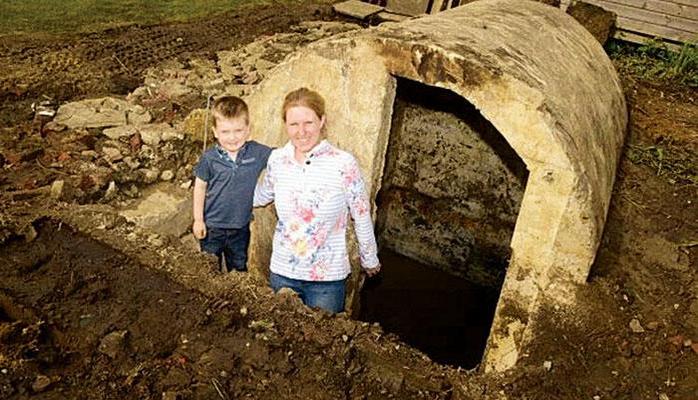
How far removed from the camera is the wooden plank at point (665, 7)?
9102 millimetres

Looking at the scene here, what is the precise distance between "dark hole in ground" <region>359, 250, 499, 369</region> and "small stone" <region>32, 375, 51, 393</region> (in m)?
3.52

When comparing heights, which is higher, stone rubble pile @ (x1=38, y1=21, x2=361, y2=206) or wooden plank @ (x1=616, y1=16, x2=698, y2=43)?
wooden plank @ (x1=616, y1=16, x2=698, y2=43)

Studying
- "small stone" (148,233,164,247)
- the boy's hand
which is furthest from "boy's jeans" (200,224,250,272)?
"small stone" (148,233,164,247)

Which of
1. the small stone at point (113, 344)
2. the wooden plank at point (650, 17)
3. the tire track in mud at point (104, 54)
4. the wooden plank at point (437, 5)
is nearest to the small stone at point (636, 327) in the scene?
the small stone at point (113, 344)

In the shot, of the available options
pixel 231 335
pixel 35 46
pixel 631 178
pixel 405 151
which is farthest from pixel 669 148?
pixel 35 46

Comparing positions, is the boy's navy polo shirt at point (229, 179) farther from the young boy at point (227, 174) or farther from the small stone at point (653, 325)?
the small stone at point (653, 325)

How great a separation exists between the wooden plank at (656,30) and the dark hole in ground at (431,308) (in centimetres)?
503

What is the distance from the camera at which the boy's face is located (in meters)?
4.07

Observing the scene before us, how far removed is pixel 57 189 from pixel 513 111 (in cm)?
325

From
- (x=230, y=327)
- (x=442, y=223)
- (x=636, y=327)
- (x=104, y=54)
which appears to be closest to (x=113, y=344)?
(x=230, y=327)

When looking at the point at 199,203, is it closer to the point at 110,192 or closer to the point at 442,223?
the point at 110,192

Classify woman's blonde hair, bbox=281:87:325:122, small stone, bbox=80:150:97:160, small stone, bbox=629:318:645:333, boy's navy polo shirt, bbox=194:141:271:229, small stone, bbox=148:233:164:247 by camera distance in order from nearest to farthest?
woman's blonde hair, bbox=281:87:325:122
small stone, bbox=629:318:645:333
boy's navy polo shirt, bbox=194:141:271:229
small stone, bbox=148:233:164:247
small stone, bbox=80:150:97:160

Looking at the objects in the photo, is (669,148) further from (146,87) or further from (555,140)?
(146,87)

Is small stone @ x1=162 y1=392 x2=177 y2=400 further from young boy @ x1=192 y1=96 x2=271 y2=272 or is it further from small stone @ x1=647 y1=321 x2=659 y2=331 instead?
small stone @ x1=647 y1=321 x2=659 y2=331
